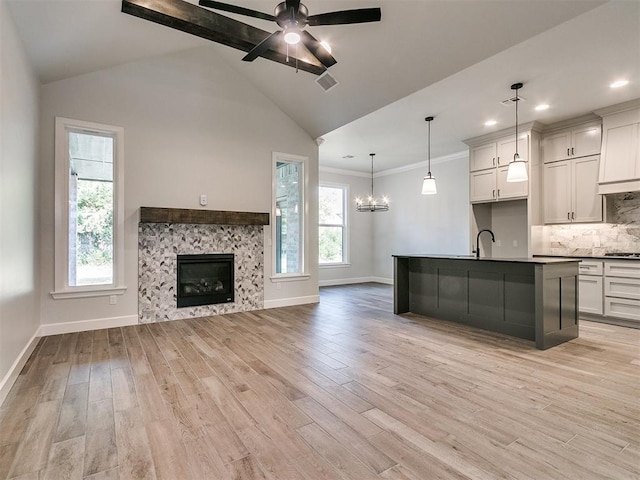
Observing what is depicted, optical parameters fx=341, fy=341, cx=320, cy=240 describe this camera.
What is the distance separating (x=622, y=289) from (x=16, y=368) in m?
6.68

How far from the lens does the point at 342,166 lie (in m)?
8.38

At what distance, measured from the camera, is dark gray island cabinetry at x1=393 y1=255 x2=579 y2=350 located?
3549mm

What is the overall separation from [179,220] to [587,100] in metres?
5.60

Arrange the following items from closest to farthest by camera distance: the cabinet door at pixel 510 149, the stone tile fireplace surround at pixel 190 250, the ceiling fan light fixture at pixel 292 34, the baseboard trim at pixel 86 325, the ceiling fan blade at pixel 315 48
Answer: the ceiling fan light fixture at pixel 292 34 < the ceiling fan blade at pixel 315 48 < the baseboard trim at pixel 86 325 < the stone tile fireplace surround at pixel 190 250 < the cabinet door at pixel 510 149

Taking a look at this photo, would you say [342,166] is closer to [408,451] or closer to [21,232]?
[21,232]

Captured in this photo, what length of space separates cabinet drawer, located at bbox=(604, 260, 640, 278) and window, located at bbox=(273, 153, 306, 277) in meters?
4.39

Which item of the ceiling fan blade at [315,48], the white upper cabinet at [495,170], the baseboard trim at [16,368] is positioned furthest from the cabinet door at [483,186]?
the baseboard trim at [16,368]

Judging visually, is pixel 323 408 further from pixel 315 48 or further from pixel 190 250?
pixel 190 250

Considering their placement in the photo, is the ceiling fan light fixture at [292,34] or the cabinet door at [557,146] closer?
the ceiling fan light fixture at [292,34]

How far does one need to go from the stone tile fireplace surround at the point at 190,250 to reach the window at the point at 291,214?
472 mm

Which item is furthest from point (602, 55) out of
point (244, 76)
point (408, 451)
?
point (244, 76)

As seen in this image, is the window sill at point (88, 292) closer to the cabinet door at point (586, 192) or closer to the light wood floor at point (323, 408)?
the light wood floor at point (323, 408)

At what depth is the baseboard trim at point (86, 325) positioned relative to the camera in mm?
4027

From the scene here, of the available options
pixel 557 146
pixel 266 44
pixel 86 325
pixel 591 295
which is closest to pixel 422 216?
pixel 557 146
